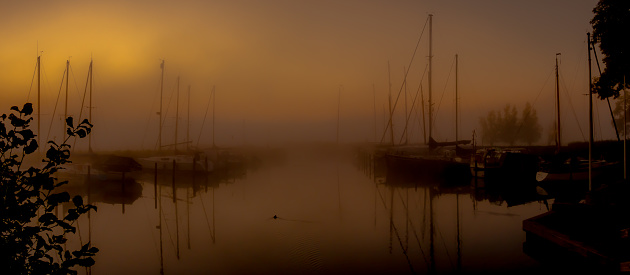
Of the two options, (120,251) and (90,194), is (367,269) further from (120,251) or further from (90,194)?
(90,194)

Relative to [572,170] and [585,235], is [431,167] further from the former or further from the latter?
[585,235]

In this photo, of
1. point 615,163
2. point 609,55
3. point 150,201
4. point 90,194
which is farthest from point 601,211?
point 90,194

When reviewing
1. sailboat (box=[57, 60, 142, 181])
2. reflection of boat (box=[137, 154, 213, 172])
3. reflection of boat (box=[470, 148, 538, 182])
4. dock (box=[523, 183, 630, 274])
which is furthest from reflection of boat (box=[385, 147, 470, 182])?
dock (box=[523, 183, 630, 274])

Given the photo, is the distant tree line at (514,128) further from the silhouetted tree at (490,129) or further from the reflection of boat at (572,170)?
the reflection of boat at (572,170)

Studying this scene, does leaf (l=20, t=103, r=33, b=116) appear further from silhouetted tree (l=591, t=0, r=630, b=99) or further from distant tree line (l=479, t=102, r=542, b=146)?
distant tree line (l=479, t=102, r=542, b=146)

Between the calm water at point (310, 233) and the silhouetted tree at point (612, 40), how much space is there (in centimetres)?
879

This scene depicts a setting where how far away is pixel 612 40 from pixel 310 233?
20823 mm

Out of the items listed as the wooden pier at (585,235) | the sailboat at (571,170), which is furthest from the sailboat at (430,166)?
the wooden pier at (585,235)

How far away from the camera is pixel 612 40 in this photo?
1078 inches

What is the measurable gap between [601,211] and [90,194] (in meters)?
36.0

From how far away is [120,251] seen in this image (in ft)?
64.0

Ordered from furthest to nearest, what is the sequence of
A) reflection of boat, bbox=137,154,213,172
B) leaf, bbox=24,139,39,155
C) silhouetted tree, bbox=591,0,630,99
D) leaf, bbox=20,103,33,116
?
reflection of boat, bbox=137,154,213,172, silhouetted tree, bbox=591,0,630,99, leaf, bbox=20,103,33,116, leaf, bbox=24,139,39,155

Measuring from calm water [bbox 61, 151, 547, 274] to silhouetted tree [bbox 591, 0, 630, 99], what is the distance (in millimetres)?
8785

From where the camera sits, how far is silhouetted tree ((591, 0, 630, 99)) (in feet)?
86.7
